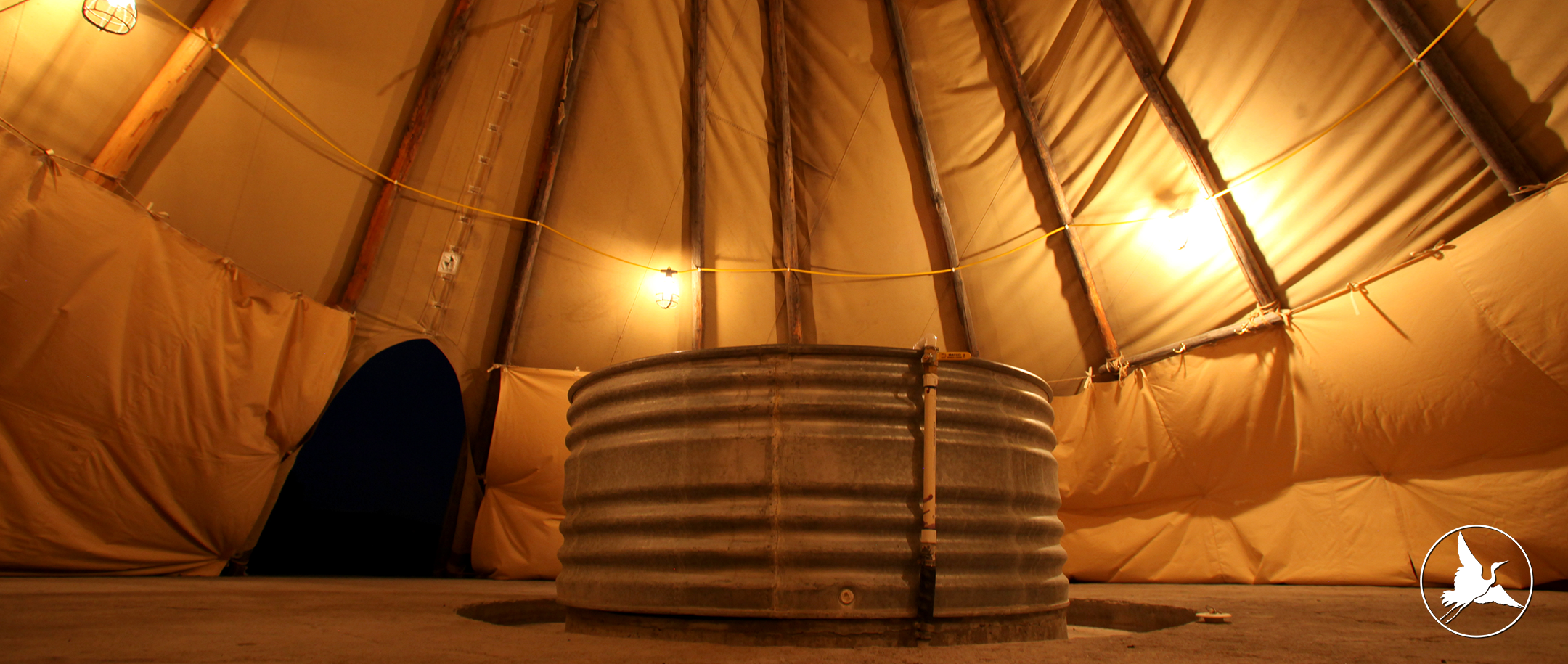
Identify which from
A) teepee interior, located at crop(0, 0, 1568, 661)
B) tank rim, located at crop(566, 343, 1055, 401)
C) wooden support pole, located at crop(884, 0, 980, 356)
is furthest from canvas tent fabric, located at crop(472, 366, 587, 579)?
tank rim, located at crop(566, 343, 1055, 401)

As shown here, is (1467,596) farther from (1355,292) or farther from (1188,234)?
(1188,234)

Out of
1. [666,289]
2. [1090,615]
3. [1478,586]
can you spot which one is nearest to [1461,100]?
[1478,586]

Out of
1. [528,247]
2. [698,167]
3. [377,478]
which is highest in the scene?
[698,167]

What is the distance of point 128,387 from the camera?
12.4 feet

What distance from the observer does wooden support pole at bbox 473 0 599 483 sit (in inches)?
222

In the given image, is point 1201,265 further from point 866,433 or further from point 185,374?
point 185,374

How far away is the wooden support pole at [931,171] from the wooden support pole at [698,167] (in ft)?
5.02

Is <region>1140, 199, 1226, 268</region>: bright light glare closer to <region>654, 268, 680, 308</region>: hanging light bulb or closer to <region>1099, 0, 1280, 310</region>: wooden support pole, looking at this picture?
<region>1099, 0, 1280, 310</region>: wooden support pole

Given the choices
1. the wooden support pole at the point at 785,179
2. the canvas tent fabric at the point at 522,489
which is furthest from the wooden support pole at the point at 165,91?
the wooden support pole at the point at 785,179

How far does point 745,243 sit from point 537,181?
1736 millimetres

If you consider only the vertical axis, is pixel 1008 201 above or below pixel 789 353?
above

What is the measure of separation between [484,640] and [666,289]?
4.68m

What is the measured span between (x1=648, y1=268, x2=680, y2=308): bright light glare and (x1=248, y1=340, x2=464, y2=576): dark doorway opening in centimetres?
313

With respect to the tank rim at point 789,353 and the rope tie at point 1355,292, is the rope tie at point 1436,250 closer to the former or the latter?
the rope tie at point 1355,292
